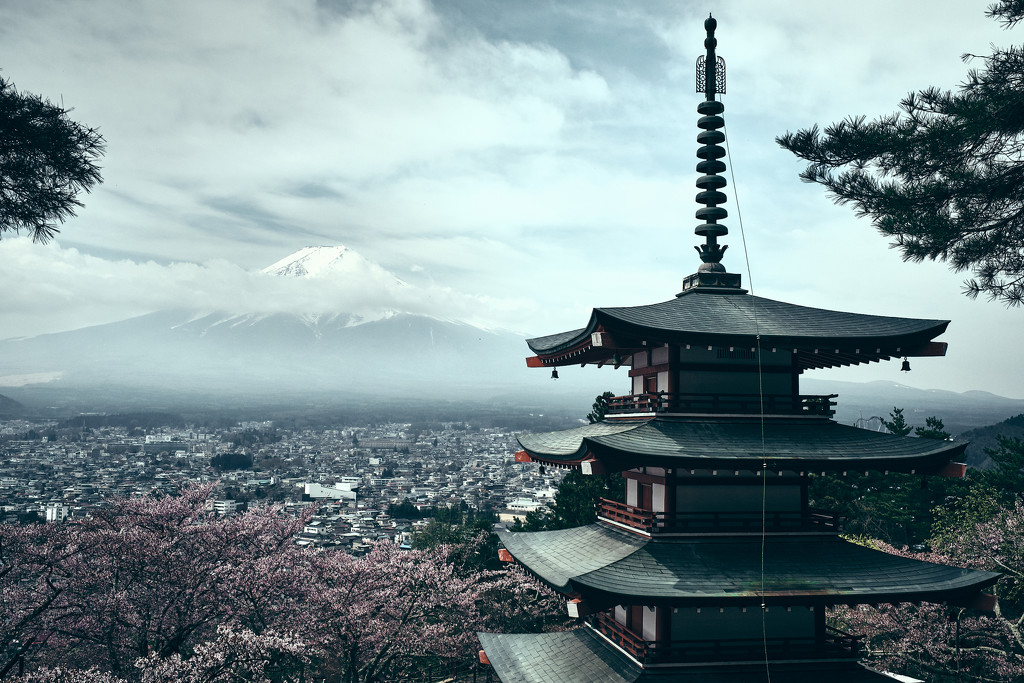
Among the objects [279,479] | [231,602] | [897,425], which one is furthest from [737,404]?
[279,479]

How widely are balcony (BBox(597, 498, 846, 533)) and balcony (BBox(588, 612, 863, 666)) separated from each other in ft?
6.49

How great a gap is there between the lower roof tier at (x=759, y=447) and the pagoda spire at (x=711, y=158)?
13.4 feet

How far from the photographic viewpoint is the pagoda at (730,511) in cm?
1246

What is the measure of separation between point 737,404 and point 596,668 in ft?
19.6

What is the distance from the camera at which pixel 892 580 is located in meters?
12.7

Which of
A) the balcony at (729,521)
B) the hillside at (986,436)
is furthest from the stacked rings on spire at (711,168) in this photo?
the hillside at (986,436)

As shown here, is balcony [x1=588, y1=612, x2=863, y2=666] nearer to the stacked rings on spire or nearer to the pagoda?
the pagoda

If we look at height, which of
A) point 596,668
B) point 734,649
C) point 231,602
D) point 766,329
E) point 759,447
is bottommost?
point 231,602

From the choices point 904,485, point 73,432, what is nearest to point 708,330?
point 904,485

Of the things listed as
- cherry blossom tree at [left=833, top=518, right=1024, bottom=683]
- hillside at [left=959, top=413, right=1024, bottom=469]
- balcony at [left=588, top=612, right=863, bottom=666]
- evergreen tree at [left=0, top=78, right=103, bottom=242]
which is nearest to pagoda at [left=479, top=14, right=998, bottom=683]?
balcony at [left=588, top=612, right=863, bottom=666]

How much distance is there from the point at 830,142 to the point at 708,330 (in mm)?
3984

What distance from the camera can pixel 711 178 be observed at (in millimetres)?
16031

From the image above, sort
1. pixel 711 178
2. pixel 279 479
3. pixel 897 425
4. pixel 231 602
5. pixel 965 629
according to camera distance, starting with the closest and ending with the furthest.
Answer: pixel 711 178, pixel 965 629, pixel 231 602, pixel 897 425, pixel 279 479

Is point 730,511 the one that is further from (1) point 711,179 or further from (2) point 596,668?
(1) point 711,179
